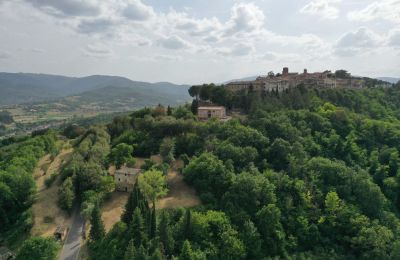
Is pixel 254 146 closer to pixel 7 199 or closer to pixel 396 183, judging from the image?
pixel 396 183

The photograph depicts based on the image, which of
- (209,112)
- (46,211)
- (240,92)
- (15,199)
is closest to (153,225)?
(46,211)

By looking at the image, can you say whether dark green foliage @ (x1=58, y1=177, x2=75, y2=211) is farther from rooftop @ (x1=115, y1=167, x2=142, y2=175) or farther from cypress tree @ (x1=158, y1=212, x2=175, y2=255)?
cypress tree @ (x1=158, y1=212, x2=175, y2=255)

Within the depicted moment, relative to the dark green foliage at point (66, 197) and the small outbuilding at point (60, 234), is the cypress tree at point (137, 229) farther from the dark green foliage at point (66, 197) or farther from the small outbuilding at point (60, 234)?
the dark green foliage at point (66, 197)

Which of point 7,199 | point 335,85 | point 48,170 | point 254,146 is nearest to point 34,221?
point 7,199

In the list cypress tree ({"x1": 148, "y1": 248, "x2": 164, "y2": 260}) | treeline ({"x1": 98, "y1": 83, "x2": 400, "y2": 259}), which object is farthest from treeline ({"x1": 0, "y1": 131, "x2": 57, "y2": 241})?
cypress tree ({"x1": 148, "y1": 248, "x2": 164, "y2": 260})

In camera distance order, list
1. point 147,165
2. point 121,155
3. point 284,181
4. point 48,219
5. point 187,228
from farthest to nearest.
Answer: point 121,155, point 147,165, point 284,181, point 48,219, point 187,228

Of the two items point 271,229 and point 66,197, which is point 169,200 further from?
point 271,229

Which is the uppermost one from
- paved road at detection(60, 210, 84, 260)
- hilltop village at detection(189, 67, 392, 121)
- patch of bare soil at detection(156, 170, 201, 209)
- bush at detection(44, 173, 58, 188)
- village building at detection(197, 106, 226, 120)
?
hilltop village at detection(189, 67, 392, 121)
